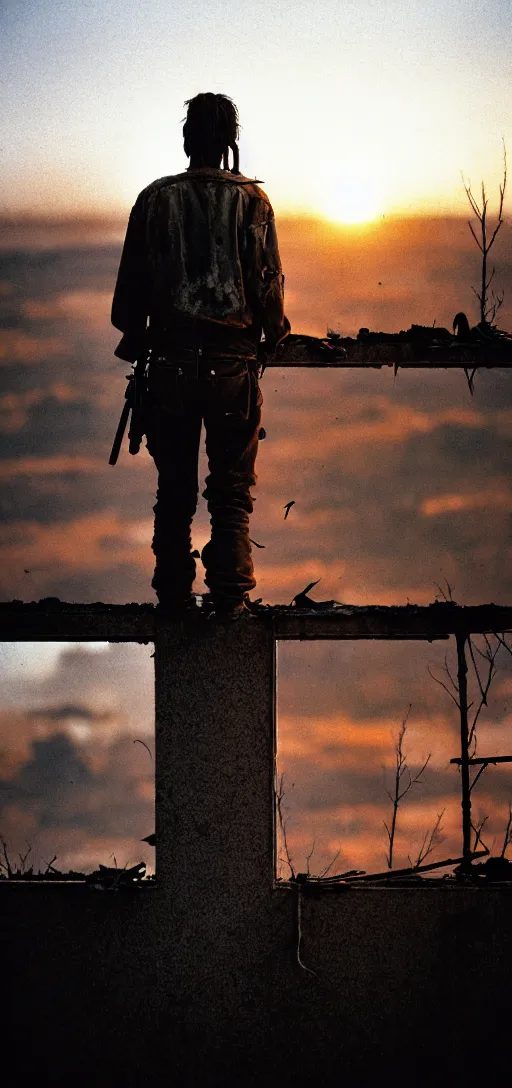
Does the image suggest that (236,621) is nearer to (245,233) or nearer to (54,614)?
(54,614)

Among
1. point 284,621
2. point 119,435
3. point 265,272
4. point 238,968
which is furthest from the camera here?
point 119,435

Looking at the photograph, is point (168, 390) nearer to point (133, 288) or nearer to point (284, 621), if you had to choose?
point (133, 288)

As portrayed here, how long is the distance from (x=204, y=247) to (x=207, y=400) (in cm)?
71

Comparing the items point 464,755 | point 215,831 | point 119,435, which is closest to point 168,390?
point 119,435

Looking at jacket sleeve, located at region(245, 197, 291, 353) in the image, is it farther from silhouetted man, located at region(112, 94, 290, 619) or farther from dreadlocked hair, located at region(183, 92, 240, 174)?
dreadlocked hair, located at region(183, 92, 240, 174)

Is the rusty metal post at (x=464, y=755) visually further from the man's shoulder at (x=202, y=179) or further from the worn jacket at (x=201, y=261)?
the man's shoulder at (x=202, y=179)

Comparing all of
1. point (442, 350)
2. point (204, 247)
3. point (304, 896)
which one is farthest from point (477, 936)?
point (204, 247)

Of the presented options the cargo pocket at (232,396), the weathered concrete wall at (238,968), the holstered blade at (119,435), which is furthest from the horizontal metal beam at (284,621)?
the cargo pocket at (232,396)

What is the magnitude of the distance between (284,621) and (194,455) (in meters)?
0.91

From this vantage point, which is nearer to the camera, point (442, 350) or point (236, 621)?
point (236, 621)

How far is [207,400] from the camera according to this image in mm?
7020

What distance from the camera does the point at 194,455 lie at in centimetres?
715

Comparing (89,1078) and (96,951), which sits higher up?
(96,951)

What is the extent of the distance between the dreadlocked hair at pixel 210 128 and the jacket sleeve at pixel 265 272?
0.96 ft
